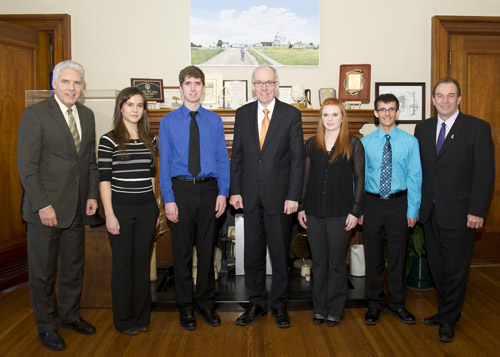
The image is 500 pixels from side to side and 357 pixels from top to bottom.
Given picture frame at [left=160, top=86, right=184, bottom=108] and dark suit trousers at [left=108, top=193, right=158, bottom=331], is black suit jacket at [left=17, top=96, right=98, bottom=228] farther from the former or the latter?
picture frame at [left=160, top=86, right=184, bottom=108]

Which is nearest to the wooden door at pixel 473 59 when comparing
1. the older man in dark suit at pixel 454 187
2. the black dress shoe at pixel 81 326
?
the older man in dark suit at pixel 454 187

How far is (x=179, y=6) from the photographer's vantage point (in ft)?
12.0

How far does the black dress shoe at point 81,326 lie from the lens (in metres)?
2.52

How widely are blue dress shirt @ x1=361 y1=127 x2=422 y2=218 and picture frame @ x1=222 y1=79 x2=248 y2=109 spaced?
144 centimetres

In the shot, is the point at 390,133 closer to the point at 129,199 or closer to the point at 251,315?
the point at 251,315

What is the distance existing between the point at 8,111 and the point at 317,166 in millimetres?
2607

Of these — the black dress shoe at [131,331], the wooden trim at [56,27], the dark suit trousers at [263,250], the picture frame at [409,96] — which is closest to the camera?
the black dress shoe at [131,331]

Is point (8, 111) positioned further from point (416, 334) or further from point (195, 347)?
point (416, 334)

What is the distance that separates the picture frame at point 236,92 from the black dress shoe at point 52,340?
2228 millimetres

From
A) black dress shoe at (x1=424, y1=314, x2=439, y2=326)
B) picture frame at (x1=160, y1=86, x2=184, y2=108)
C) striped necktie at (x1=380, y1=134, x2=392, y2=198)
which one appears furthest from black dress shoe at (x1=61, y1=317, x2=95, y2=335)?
black dress shoe at (x1=424, y1=314, x2=439, y2=326)

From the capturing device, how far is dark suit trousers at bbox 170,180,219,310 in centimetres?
250

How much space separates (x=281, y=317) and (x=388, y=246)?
839mm

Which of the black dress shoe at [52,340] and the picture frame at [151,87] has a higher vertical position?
the picture frame at [151,87]

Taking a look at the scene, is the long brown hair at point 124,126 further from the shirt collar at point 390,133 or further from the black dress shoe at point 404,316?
the black dress shoe at point 404,316
